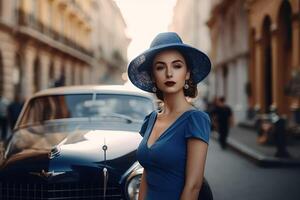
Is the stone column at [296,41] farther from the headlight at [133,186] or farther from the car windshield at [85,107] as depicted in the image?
the headlight at [133,186]

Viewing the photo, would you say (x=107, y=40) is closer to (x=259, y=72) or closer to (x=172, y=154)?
(x=259, y=72)

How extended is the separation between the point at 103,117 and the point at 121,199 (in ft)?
6.41

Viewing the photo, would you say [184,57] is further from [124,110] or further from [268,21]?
[268,21]

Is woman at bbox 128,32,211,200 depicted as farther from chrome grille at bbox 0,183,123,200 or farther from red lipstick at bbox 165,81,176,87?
chrome grille at bbox 0,183,123,200

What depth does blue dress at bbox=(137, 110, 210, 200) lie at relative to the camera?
91.3 inches

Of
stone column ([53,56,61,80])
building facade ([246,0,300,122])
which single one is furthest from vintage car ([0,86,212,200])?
stone column ([53,56,61,80])

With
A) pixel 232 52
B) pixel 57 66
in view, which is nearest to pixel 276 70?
pixel 232 52

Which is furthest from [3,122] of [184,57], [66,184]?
[184,57]

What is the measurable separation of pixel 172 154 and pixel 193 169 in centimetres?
11

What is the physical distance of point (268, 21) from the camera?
22109mm

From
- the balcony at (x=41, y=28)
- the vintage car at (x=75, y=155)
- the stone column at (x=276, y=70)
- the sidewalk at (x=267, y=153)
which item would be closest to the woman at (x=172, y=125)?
the vintage car at (x=75, y=155)

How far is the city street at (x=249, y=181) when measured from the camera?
24.5 feet

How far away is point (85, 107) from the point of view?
5.91m

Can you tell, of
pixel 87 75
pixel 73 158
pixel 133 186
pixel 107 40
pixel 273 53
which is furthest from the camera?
pixel 107 40
